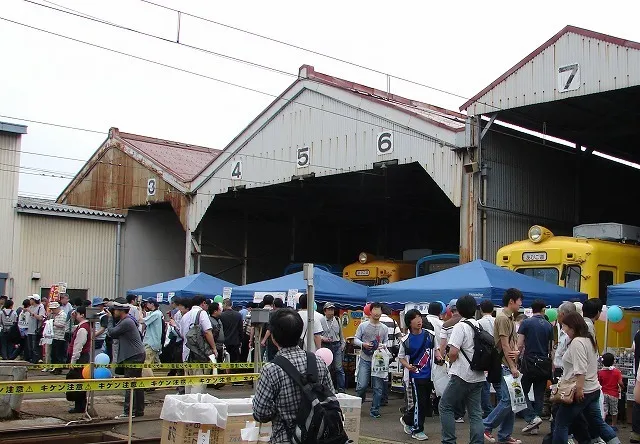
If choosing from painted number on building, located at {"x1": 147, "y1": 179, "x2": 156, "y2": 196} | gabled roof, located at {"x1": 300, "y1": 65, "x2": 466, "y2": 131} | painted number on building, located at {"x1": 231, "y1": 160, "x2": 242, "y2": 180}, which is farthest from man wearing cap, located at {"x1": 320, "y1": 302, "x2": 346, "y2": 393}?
painted number on building, located at {"x1": 147, "y1": 179, "x2": 156, "y2": 196}

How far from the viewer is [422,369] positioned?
1047cm

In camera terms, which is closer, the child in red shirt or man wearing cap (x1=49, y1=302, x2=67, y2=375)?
the child in red shirt

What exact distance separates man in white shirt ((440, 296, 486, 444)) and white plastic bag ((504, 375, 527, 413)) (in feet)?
4.44

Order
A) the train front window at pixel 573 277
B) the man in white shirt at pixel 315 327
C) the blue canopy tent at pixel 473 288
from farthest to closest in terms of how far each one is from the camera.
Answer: the train front window at pixel 573 277, the blue canopy tent at pixel 473 288, the man in white shirt at pixel 315 327

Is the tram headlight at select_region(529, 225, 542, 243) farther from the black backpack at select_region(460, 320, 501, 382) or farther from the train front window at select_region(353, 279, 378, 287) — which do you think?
the black backpack at select_region(460, 320, 501, 382)

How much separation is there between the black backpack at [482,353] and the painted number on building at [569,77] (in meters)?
9.87

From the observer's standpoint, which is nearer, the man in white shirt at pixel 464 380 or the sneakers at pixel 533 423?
the man in white shirt at pixel 464 380

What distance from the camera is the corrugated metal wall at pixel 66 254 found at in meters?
25.8

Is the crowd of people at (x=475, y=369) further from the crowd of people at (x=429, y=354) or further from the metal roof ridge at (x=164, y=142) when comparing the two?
the metal roof ridge at (x=164, y=142)

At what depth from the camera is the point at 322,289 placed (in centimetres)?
1633

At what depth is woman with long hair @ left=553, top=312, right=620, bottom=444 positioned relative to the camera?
24.5 ft

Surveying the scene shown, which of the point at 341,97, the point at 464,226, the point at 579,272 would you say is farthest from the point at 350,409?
the point at 341,97

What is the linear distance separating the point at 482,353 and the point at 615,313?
500cm

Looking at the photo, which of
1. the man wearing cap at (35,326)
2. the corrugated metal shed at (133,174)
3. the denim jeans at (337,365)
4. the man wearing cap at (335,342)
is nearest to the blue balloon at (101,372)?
the man wearing cap at (335,342)
